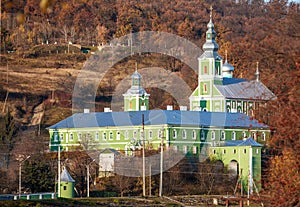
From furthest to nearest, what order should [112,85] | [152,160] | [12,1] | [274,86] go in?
[112,85] < [152,160] < [274,86] < [12,1]

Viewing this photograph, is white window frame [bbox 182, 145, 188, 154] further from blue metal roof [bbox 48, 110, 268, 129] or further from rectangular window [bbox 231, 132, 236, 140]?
rectangular window [bbox 231, 132, 236, 140]

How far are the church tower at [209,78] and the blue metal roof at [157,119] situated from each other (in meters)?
7.41

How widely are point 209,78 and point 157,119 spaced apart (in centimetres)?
1346

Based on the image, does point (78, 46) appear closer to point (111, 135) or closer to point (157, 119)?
point (111, 135)

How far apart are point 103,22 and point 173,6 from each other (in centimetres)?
1346

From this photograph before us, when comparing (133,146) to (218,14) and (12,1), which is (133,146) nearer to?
(12,1)

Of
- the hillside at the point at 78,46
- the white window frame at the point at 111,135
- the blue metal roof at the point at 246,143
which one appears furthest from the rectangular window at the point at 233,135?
the white window frame at the point at 111,135

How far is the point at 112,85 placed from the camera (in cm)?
10525

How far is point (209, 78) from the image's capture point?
8256 centimetres

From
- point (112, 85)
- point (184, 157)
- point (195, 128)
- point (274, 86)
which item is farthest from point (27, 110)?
point (274, 86)

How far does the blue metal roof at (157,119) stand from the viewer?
230ft

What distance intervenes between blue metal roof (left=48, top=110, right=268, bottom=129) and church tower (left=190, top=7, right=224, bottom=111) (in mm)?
7414

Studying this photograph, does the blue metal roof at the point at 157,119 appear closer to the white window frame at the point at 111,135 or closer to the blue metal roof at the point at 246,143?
the white window frame at the point at 111,135

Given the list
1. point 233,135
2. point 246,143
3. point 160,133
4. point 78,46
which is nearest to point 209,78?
point 233,135
